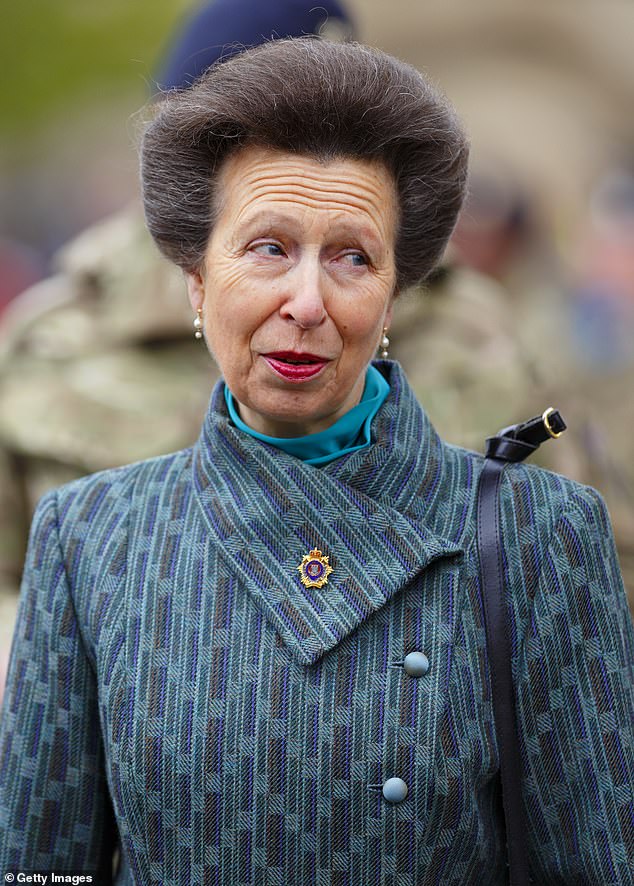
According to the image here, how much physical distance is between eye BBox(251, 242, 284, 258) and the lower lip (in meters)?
0.16

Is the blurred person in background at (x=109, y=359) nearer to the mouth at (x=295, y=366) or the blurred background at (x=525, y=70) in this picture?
the mouth at (x=295, y=366)

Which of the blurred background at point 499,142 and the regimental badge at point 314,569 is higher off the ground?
the blurred background at point 499,142

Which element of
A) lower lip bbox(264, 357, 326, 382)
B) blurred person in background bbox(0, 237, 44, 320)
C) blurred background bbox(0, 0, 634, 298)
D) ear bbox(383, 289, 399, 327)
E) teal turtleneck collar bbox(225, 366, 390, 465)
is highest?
blurred background bbox(0, 0, 634, 298)

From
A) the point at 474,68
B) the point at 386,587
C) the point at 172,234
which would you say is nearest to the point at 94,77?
the point at 474,68

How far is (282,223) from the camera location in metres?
2.13

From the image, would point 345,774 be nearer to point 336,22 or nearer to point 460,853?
point 460,853

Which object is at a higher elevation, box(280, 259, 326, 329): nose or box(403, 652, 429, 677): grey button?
box(280, 259, 326, 329): nose

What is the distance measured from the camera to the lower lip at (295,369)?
2.15m

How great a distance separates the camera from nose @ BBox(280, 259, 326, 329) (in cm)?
209

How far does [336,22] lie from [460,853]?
274 cm

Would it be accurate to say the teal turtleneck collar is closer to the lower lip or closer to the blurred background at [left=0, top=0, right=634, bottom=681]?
the lower lip

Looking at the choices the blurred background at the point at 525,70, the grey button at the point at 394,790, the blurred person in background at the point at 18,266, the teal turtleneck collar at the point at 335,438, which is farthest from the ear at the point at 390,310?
the blurred person in background at the point at 18,266

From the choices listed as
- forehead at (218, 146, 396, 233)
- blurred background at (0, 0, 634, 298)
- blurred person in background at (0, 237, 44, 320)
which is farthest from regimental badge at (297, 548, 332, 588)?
blurred person in background at (0, 237, 44, 320)

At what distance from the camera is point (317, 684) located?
6.81ft
